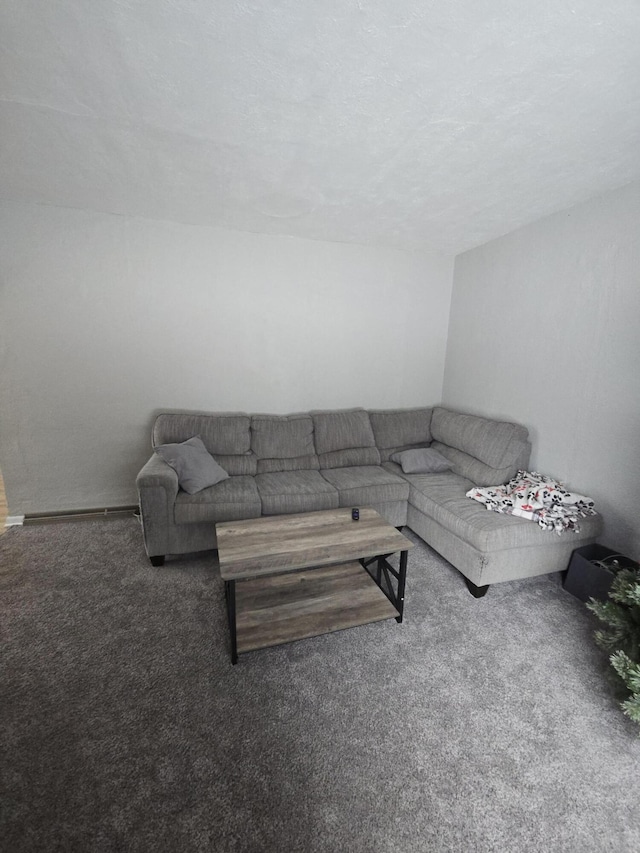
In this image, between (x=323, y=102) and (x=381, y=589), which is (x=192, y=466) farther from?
(x=323, y=102)

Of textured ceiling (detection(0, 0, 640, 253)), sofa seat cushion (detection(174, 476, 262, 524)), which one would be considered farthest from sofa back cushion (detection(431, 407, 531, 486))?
sofa seat cushion (detection(174, 476, 262, 524))

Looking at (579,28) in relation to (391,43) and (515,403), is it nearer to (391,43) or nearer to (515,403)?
(391,43)

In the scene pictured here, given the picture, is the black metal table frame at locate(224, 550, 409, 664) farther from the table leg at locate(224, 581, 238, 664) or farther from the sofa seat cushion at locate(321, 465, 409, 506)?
the sofa seat cushion at locate(321, 465, 409, 506)

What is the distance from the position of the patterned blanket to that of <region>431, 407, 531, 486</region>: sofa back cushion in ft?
0.47

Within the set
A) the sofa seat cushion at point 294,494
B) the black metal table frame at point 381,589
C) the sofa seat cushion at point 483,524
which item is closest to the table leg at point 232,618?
the black metal table frame at point 381,589

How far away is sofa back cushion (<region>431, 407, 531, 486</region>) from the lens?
2.68m

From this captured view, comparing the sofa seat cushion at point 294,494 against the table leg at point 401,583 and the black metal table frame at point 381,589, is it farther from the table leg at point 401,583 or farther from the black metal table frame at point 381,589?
the table leg at point 401,583

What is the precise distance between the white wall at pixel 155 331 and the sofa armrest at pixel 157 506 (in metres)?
1.06

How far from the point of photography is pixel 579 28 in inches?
44.9

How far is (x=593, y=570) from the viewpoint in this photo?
2.01 meters

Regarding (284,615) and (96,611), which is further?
(96,611)

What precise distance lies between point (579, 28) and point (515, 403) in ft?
7.52

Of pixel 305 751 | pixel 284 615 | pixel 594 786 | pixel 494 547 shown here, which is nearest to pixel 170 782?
pixel 305 751

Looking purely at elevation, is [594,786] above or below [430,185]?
below
